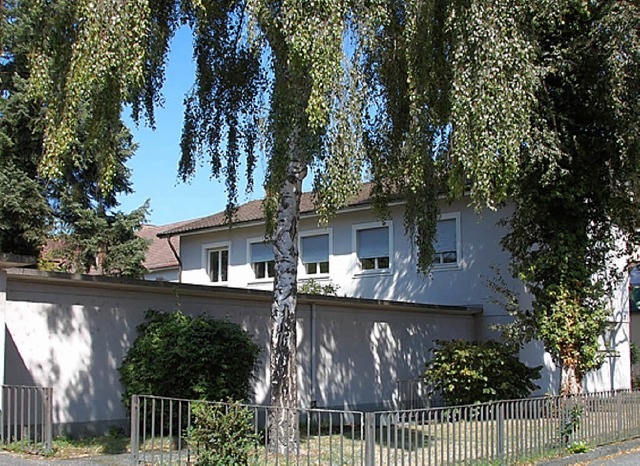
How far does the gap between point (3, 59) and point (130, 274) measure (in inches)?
328

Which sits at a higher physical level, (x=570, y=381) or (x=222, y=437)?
(x=222, y=437)

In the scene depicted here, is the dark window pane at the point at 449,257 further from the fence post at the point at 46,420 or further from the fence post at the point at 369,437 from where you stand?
the fence post at the point at 369,437

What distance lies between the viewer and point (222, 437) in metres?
8.48

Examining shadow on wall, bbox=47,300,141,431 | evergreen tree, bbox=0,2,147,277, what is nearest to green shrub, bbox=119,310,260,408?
shadow on wall, bbox=47,300,141,431

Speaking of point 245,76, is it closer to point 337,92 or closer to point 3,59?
point 337,92

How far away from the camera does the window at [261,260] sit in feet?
88.1

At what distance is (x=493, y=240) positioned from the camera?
21250 mm

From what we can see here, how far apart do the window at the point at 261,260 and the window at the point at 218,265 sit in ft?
5.15

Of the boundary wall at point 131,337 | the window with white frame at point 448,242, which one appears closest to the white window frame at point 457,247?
the window with white frame at point 448,242

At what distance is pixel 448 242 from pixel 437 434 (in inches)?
527

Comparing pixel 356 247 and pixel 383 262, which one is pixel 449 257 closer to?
pixel 383 262

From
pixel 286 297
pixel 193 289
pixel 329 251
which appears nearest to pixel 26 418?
pixel 193 289

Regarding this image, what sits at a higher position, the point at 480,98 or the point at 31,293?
the point at 480,98

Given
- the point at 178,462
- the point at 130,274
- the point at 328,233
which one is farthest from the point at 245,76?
the point at 130,274
